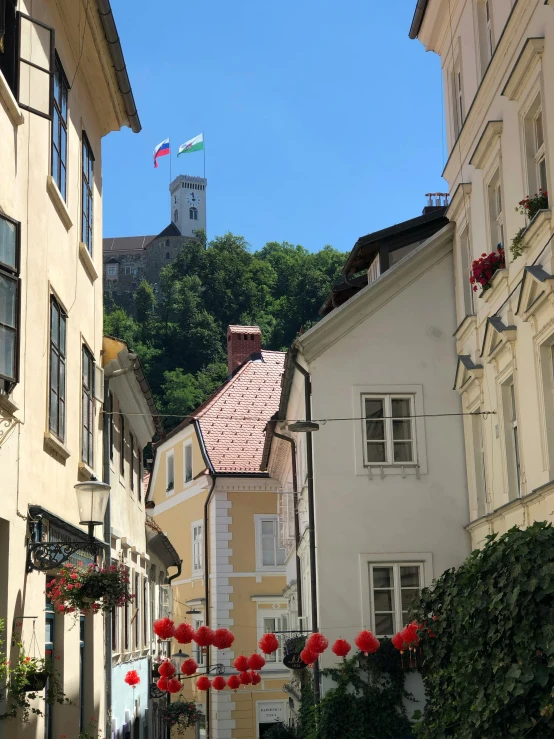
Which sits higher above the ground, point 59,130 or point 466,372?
point 59,130

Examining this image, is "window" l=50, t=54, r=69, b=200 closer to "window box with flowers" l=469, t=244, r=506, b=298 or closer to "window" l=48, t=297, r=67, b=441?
"window" l=48, t=297, r=67, b=441

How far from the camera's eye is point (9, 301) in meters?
8.57

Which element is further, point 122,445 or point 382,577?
point 382,577

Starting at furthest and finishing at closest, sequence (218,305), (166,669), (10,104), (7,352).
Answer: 1. (218,305)
2. (166,669)
3. (10,104)
4. (7,352)

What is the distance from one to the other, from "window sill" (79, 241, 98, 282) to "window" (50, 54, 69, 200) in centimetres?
115

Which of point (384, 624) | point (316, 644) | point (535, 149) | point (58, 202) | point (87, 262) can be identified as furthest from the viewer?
point (384, 624)

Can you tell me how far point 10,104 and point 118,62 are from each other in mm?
5601

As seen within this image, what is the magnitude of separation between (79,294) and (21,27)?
411cm

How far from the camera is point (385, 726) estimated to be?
17.5 meters

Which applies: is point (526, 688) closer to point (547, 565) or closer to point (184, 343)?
point (547, 565)

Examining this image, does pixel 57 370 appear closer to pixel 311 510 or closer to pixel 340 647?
pixel 340 647

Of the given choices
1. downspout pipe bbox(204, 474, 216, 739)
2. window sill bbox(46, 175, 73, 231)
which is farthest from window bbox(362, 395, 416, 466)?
downspout pipe bbox(204, 474, 216, 739)

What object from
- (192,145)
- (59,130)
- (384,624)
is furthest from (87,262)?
(192,145)

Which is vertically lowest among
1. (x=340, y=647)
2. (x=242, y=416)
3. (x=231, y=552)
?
(x=340, y=647)
